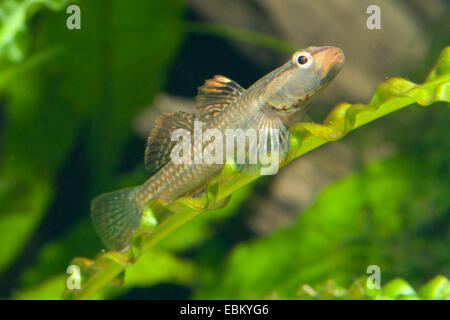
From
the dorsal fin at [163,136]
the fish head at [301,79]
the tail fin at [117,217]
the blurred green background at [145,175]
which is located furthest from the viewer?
the blurred green background at [145,175]

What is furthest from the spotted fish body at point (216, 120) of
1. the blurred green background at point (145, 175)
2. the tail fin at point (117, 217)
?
the blurred green background at point (145, 175)

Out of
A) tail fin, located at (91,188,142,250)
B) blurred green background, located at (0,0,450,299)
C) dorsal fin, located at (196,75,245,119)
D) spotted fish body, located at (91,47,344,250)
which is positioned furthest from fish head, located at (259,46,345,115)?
blurred green background, located at (0,0,450,299)

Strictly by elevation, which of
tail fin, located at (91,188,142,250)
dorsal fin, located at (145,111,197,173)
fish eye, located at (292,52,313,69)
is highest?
fish eye, located at (292,52,313,69)

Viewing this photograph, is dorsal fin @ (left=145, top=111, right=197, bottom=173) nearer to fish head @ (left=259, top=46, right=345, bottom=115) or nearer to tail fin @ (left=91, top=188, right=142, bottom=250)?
tail fin @ (left=91, top=188, right=142, bottom=250)

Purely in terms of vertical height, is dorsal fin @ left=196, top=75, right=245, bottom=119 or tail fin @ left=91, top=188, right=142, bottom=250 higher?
dorsal fin @ left=196, top=75, right=245, bottom=119

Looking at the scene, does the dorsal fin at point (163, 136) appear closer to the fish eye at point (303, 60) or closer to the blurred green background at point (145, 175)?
the fish eye at point (303, 60)

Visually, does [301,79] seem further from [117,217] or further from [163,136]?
[117,217]
